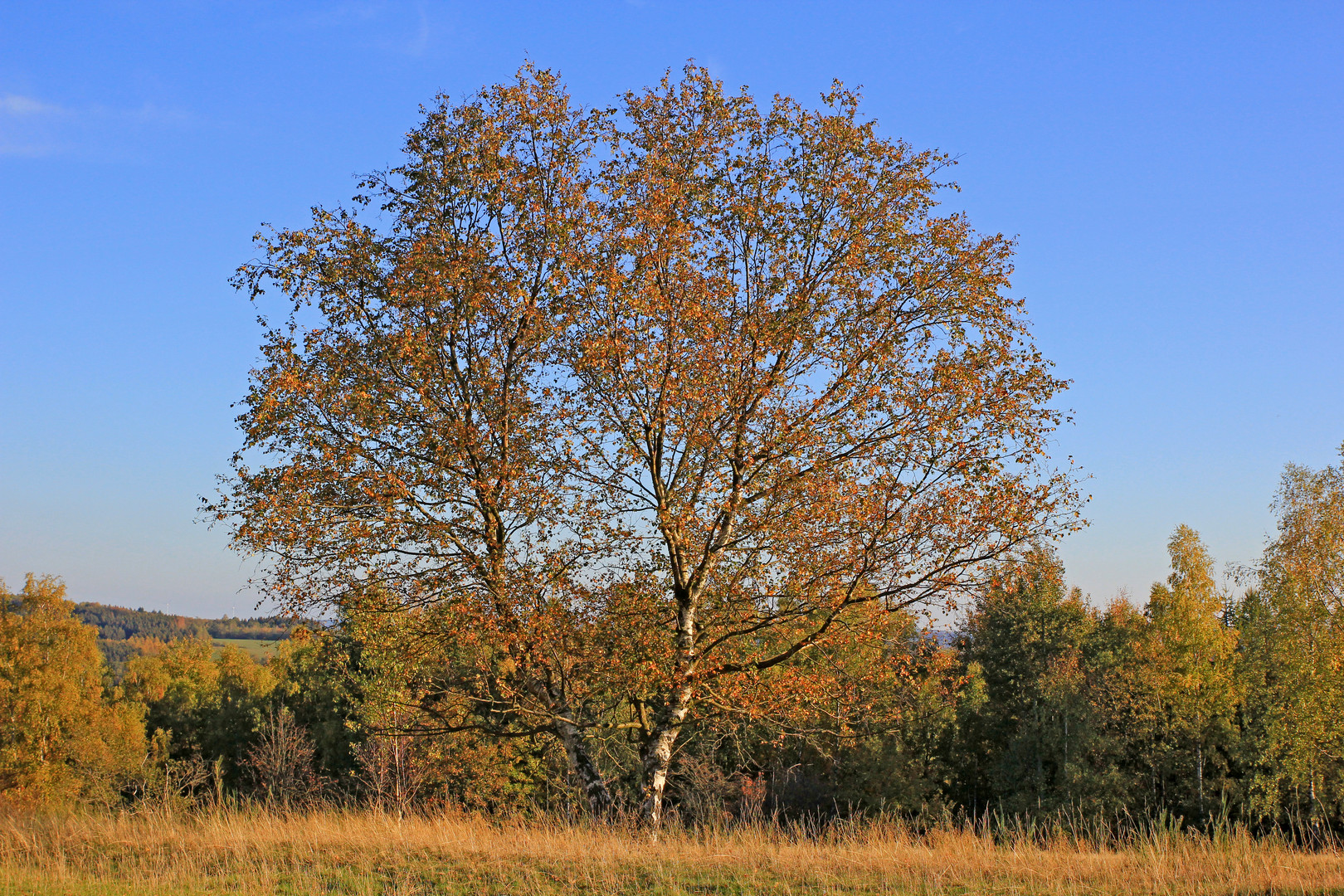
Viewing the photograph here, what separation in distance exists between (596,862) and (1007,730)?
151 ft

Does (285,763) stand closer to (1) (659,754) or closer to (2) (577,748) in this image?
(2) (577,748)

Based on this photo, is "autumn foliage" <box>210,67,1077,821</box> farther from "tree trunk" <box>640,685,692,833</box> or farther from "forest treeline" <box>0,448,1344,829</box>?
"forest treeline" <box>0,448,1344,829</box>

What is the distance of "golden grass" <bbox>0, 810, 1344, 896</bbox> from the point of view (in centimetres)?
1013

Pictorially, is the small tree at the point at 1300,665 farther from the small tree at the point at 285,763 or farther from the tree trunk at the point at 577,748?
the small tree at the point at 285,763

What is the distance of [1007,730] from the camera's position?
5125 centimetres

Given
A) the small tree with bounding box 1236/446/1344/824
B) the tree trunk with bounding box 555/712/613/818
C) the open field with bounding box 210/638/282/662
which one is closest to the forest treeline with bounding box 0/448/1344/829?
the small tree with bounding box 1236/446/1344/824

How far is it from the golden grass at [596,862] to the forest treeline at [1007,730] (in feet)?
29.4

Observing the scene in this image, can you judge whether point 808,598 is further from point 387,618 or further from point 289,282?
point 289,282

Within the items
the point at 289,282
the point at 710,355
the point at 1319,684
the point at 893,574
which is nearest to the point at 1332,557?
the point at 1319,684

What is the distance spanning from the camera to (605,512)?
14.0 metres

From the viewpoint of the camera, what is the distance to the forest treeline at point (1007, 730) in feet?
112

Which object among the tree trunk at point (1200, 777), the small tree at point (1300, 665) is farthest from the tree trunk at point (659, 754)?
the tree trunk at point (1200, 777)

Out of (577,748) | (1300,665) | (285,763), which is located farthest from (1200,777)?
(285,763)

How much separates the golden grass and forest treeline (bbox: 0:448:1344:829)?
353 inches
